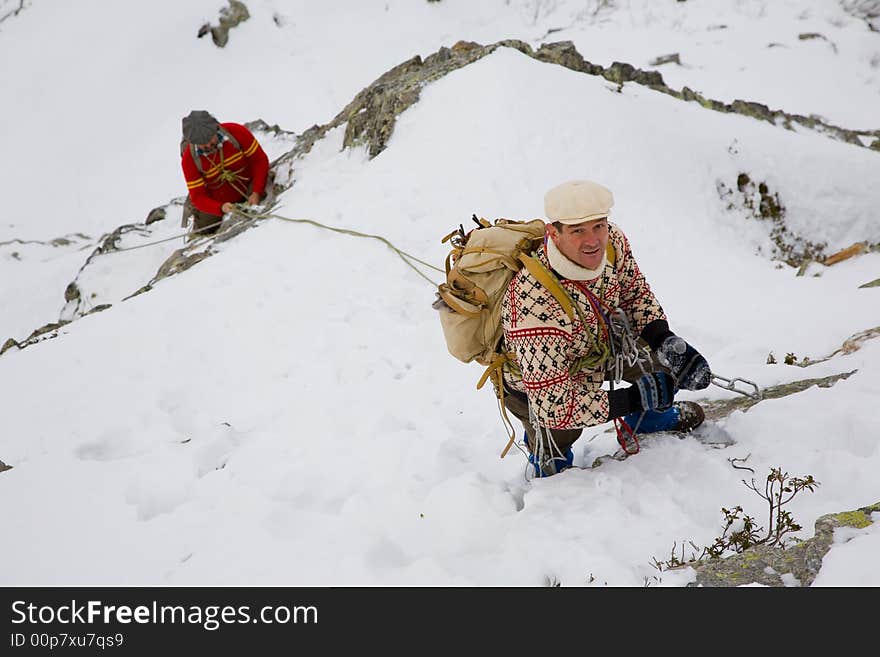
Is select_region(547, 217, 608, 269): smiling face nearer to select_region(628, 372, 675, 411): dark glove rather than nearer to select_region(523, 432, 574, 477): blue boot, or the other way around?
select_region(628, 372, 675, 411): dark glove

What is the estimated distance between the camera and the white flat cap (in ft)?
8.74

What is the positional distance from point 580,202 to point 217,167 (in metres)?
7.25

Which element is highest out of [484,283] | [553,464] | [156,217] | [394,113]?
[394,113]

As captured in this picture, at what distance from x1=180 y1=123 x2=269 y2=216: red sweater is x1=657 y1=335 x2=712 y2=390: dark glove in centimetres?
717

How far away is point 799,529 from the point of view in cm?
270

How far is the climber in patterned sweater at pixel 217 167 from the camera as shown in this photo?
8422 mm

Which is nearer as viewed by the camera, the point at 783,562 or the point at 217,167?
the point at 783,562

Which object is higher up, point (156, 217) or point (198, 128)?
point (198, 128)

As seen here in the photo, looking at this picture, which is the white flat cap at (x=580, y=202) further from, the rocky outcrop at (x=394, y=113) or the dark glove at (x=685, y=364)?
the rocky outcrop at (x=394, y=113)

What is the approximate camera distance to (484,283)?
3141 millimetres

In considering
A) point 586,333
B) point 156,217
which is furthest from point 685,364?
point 156,217

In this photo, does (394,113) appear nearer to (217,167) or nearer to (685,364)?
(217,167)

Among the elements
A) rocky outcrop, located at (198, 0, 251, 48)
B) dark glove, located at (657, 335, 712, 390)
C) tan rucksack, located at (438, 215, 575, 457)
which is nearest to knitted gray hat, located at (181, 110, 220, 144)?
tan rucksack, located at (438, 215, 575, 457)

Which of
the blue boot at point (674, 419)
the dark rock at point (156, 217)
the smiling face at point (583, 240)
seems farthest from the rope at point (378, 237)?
the dark rock at point (156, 217)
